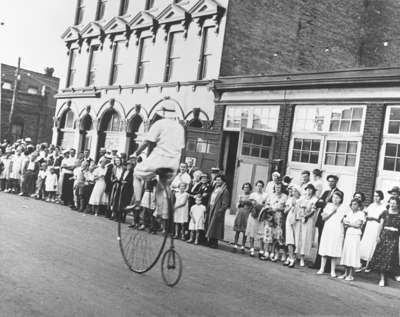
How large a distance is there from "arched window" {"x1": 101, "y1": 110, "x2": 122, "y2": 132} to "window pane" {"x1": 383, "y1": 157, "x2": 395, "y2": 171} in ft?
50.6

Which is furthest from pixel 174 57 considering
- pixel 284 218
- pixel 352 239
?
pixel 352 239

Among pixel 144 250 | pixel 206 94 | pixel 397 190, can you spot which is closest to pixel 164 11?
pixel 206 94

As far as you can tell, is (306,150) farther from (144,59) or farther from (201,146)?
(144,59)

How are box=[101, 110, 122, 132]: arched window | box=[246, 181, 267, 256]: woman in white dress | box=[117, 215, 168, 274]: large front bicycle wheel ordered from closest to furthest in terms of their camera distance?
box=[117, 215, 168, 274]: large front bicycle wheel
box=[246, 181, 267, 256]: woman in white dress
box=[101, 110, 122, 132]: arched window

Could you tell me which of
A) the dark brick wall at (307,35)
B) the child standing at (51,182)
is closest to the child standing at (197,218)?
the child standing at (51,182)

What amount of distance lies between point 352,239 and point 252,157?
25.0 ft

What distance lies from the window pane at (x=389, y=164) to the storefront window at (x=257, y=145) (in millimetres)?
4421

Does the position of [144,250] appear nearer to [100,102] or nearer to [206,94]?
[206,94]

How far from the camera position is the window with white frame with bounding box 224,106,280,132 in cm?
1880

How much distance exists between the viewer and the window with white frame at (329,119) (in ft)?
52.6

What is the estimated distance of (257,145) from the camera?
60.2 ft

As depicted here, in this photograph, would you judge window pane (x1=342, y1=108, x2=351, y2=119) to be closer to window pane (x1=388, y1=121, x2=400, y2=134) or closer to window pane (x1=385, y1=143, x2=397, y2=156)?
window pane (x1=388, y1=121, x2=400, y2=134)

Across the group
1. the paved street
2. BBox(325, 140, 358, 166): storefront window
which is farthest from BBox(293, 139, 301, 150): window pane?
the paved street

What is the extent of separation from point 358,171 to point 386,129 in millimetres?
1402
